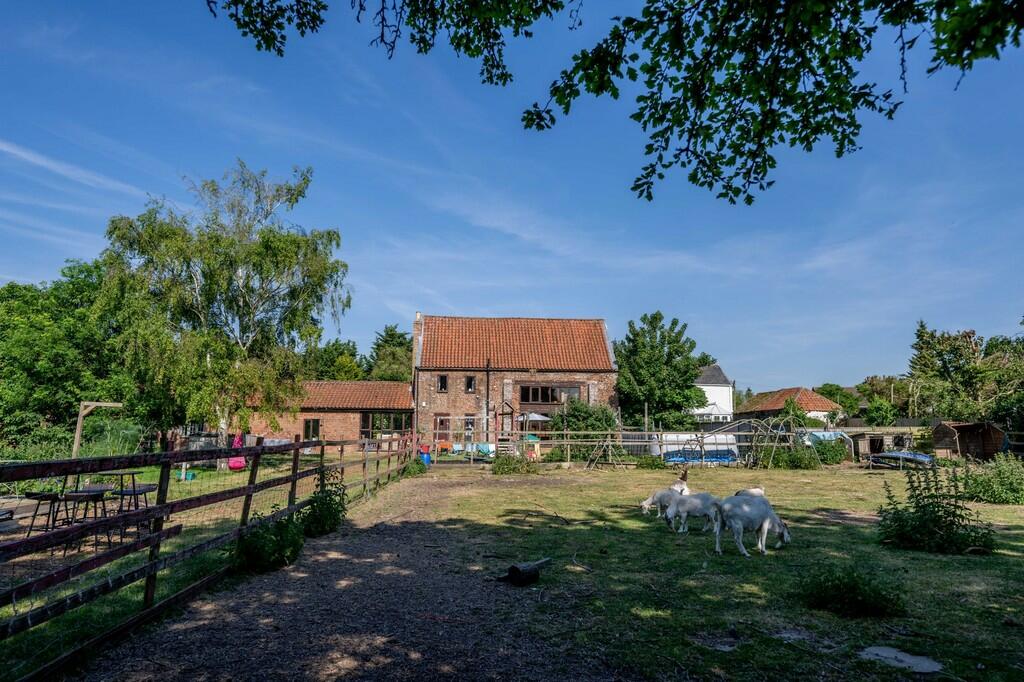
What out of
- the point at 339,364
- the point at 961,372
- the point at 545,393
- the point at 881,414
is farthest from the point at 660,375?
the point at 339,364

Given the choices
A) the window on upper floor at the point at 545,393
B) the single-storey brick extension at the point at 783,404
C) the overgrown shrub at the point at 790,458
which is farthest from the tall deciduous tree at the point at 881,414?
the window on upper floor at the point at 545,393

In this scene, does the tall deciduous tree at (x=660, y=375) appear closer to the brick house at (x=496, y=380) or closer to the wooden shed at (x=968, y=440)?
the brick house at (x=496, y=380)

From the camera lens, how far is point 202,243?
26125 mm

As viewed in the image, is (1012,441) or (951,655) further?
(1012,441)

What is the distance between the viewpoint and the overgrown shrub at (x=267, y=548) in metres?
7.48

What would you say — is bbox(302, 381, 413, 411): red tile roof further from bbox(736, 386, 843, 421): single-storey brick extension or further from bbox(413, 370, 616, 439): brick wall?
bbox(736, 386, 843, 421): single-storey brick extension

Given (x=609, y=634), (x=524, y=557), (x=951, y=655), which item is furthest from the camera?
Result: (x=524, y=557)

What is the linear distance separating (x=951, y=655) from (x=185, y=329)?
92.4 ft

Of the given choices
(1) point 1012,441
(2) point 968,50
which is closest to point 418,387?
(1) point 1012,441

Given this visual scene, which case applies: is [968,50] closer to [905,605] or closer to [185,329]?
[905,605]

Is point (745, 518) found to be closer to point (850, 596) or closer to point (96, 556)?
point (850, 596)

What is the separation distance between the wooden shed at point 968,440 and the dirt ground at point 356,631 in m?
29.3

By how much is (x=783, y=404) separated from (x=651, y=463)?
4078cm

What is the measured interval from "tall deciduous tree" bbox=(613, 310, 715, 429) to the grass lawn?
82.6ft
